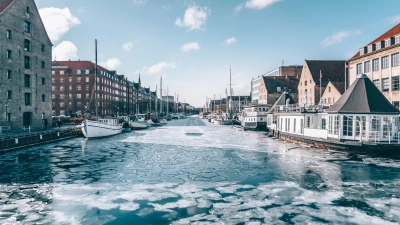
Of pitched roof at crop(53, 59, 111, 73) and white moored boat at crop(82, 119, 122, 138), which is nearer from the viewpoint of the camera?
white moored boat at crop(82, 119, 122, 138)

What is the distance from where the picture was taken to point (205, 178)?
1648 centimetres

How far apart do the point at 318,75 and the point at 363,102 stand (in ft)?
144

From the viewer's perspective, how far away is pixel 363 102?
26.1m

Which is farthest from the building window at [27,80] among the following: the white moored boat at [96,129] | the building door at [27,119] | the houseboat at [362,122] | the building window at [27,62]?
the houseboat at [362,122]

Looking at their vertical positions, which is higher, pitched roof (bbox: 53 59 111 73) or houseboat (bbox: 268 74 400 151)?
pitched roof (bbox: 53 59 111 73)

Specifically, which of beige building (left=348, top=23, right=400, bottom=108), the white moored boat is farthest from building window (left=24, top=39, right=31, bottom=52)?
beige building (left=348, top=23, right=400, bottom=108)

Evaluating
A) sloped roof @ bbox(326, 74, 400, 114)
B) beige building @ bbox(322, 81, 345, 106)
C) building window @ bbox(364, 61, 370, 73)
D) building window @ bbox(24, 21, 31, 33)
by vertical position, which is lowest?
sloped roof @ bbox(326, 74, 400, 114)

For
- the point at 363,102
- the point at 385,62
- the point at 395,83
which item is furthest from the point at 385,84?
the point at 363,102

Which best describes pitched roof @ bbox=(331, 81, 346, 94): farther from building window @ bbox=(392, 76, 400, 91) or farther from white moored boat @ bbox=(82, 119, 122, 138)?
white moored boat @ bbox=(82, 119, 122, 138)

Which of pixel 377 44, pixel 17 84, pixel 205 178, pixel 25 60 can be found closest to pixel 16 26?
pixel 25 60

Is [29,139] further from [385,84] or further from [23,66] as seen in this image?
[385,84]

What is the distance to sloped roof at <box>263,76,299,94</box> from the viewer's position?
89.4m

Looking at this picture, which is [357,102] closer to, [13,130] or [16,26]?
[13,130]

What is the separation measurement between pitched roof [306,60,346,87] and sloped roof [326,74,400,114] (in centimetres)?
4084
